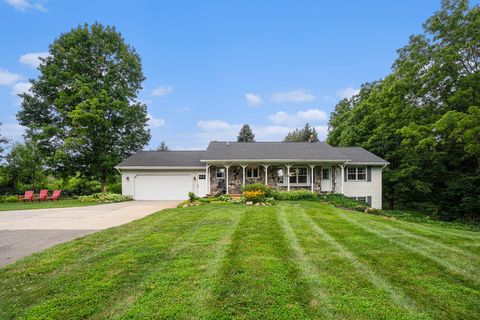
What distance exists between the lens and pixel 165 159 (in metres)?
19.5

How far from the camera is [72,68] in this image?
19.9 m

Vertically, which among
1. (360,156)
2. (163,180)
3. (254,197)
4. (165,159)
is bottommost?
(254,197)

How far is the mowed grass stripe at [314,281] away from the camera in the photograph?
2828 mm

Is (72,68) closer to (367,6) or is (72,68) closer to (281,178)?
(281,178)

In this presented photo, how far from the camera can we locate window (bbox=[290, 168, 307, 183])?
1728 centimetres

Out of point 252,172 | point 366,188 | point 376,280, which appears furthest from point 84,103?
point 366,188

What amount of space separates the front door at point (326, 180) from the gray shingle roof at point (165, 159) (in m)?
9.60

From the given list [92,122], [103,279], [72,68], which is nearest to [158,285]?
[103,279]

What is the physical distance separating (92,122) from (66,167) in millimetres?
4783

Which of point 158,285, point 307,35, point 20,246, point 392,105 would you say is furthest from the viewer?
point 392,105

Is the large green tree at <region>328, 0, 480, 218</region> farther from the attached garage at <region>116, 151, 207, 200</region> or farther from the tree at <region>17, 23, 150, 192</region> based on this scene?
the tree at <region>17, 23, 150, 192</region>

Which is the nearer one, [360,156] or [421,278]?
[421,278]

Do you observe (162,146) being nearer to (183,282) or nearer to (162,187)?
(162,187)

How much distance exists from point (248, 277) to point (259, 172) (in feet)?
45.8
